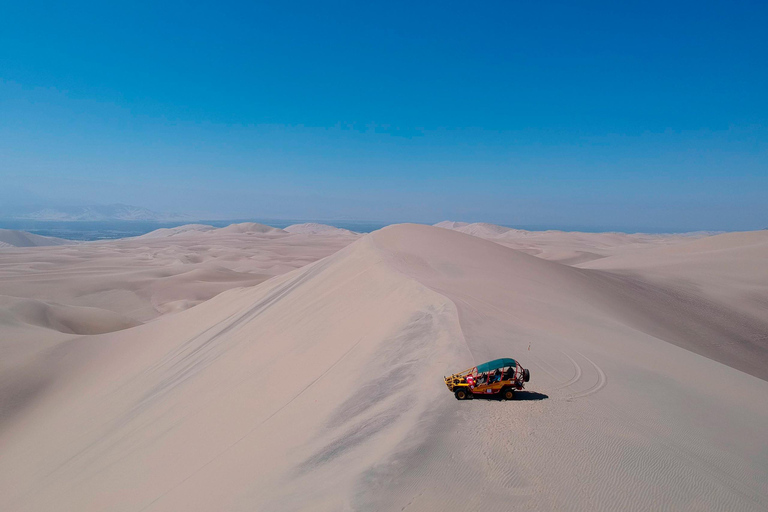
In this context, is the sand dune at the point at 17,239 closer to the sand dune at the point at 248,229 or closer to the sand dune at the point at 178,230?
the sand dune at the point at 178,230

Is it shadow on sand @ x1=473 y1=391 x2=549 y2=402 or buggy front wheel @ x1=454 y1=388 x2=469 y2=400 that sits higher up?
buggy front wheel @ x1=454 y1=388 x2=469 y2=400

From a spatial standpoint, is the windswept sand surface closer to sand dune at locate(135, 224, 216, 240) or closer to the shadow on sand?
the shadow on sand

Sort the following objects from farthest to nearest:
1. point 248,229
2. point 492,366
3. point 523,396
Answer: point 248,229, point 523,396, point 492,366

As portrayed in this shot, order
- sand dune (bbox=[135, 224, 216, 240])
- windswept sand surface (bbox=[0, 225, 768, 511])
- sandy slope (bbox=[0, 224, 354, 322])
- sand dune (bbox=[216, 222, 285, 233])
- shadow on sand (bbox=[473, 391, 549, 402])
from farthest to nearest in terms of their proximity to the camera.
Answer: sand dune (bbox=[135, 224, 216, 240]) → sand dune (bbox=[216, 222, 285, 233]) → sandy slope (bbox=[0, 224, 354, 322]) → shadow on sand (bbox=[473, 391, 549, 402]) → windswept sand surface (bbox=[0, 225, 768, 511])

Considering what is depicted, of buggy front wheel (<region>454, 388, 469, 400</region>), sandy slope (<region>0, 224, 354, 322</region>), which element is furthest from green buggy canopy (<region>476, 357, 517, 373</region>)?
sandy slope (<region>0, 224, 354, 322</region>)

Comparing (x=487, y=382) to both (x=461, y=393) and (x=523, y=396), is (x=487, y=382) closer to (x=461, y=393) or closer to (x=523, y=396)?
(x=461, y=393)

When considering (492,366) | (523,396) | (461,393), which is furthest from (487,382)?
(523,396)

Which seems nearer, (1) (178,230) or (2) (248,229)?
(2) (248,229)

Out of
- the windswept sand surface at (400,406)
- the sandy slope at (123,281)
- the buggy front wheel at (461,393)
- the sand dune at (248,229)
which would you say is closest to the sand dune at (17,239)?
the sand dune at (248,229)

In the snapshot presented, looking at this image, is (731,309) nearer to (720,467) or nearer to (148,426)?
(720,467)
